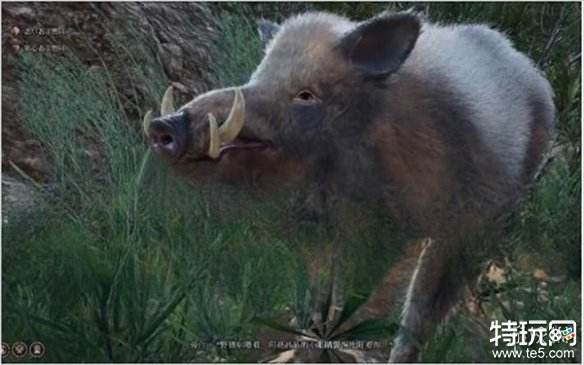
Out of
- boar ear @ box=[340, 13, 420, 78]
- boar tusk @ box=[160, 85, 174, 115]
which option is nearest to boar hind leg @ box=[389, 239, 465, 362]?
boar ear @ box=[340, 13, 420, 78]

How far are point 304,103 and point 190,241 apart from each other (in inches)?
23.2

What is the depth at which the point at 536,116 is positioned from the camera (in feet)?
11.6

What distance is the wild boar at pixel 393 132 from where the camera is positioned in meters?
3.13

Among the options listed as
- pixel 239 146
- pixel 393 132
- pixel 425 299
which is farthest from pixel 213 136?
pixel 425 299

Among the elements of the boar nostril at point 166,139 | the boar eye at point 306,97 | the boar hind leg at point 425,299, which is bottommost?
the boar hind leg at point 425,299

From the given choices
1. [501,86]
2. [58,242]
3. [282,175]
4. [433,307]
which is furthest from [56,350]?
[501,86]

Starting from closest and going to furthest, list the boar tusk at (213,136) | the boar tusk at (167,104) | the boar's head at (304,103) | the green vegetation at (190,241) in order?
the boar tusk at (213,136) < the boar's head at (304,103) < the boar tusk at (167,104) < the green vegetation at (190,241)

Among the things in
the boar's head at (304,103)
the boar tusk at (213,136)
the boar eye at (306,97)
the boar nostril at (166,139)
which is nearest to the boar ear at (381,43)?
the boar's head at (304,103)

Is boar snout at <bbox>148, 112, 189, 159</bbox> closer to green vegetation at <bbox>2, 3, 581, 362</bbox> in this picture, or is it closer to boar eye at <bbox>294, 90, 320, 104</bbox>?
green vegetation at <bbox>2, 3, 581, 362</bbox>

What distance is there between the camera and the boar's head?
312 cm

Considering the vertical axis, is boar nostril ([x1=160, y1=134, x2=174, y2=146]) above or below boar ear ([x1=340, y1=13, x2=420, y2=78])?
below

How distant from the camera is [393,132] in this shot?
10.7 ft

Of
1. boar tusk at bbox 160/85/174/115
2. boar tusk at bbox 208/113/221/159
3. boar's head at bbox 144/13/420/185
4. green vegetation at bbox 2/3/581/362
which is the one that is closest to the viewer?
boar tusk at bbox 208/113/221/159

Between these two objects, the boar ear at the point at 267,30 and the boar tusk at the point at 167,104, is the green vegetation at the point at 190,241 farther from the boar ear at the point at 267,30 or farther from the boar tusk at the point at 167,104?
the boar tusk at the point at 167,104
